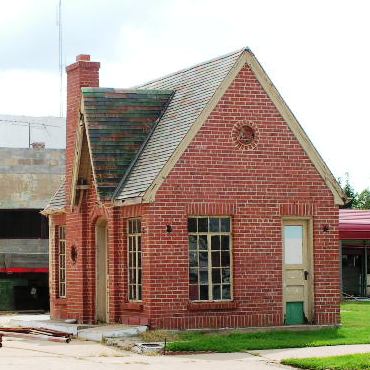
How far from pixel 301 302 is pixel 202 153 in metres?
3.93

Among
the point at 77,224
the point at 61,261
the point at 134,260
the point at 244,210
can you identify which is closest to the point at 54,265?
the point at 61,261

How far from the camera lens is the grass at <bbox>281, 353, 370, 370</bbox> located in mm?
17438

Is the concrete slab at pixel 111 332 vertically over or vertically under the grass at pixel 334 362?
over

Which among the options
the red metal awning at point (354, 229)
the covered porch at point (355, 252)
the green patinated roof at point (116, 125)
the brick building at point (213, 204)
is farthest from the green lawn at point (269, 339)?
the covered porch at point (355, 252)

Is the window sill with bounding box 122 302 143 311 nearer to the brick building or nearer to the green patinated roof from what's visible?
the brick building

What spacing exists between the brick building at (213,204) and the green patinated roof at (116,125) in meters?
0.03

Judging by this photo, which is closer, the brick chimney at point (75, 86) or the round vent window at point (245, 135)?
the round vent window at point (245, 135)

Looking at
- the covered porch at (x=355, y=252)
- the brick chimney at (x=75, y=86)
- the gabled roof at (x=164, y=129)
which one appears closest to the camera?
the gabled roof at (x=164, y=129)

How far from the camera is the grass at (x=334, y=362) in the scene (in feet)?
57.2

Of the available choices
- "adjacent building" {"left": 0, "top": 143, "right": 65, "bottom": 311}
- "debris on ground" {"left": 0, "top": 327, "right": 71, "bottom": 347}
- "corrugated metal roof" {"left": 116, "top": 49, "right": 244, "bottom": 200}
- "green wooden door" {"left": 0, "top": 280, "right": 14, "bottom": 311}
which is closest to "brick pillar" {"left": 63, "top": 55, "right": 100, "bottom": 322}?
"corrugated metal roof" {"left": 116, "top": 49, "right": 244, "bottom": 200}

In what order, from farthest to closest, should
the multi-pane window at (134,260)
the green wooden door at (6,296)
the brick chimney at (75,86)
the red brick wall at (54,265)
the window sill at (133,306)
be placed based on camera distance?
the green wooden door at (6,296), the red brick wall at (54,265), the brick chimney at (75,86), the multi-pane window at (134,260), the window sill at (133,306)

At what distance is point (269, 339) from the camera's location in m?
21.9

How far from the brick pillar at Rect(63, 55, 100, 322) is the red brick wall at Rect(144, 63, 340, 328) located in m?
3.36

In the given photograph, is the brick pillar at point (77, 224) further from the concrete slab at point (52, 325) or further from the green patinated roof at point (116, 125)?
the green patinated roof at point (116, 125)
